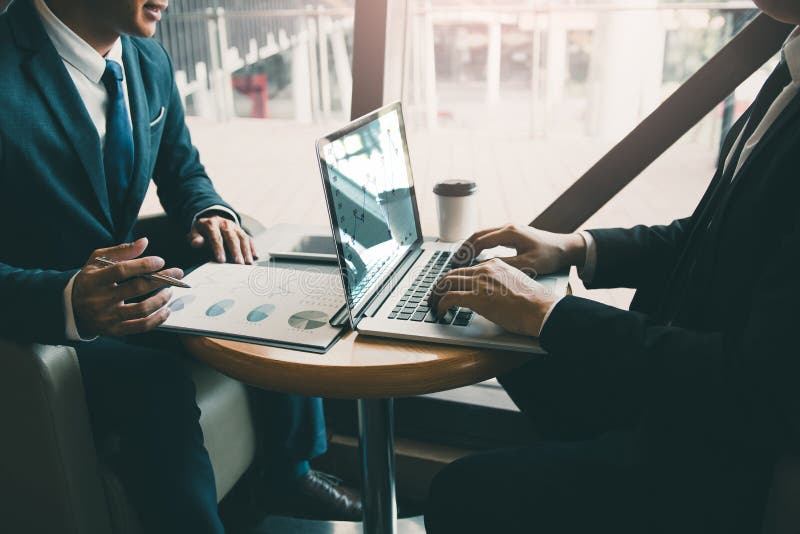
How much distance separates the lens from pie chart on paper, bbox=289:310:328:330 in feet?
3.38

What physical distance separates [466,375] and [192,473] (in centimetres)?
59

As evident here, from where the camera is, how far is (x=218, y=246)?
1.37m

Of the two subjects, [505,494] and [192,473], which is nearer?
[505,494]

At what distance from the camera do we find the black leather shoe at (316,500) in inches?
64.2

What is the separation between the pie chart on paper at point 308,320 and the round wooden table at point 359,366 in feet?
0.19

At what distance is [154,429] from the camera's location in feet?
3.79

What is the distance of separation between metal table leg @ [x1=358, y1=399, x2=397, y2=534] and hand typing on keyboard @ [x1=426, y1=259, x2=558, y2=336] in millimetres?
309

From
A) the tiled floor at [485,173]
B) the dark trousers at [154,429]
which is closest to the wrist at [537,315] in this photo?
the dark trousers at [154,429]

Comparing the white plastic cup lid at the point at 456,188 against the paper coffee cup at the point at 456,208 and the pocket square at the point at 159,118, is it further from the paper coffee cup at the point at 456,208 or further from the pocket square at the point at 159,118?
the pocket square at the point at 159,118

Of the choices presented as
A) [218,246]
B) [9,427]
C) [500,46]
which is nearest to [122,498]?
[9,427]

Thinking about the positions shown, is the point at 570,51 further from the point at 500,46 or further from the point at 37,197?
the point at 37,197

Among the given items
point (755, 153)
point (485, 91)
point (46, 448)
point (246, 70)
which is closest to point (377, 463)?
point (46, 448)

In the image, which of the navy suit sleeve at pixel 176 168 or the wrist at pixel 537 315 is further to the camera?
the navy suit sleeve at pixel 176 168

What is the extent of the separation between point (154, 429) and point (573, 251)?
0.90 meters
